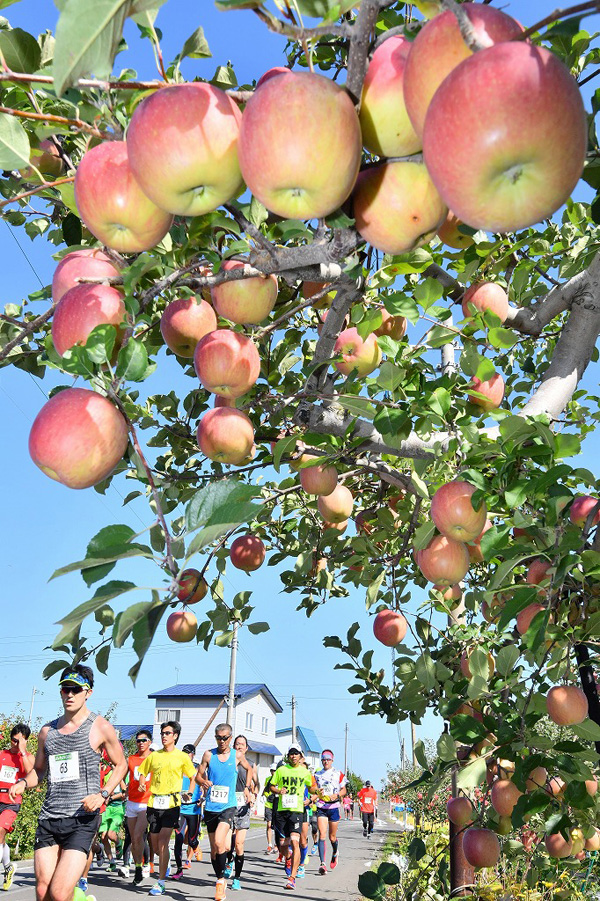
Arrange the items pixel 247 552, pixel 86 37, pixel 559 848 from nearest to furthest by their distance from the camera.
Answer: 1. pixel 86 37
2. pixel 559 848
3. pixel 247 552

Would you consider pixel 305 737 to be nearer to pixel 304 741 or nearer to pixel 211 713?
pixel 304 741

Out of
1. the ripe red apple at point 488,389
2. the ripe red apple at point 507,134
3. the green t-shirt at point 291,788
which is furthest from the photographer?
the green t-shirt at point 291,788

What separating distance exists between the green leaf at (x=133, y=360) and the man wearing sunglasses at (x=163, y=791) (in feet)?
25.1

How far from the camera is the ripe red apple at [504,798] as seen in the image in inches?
133

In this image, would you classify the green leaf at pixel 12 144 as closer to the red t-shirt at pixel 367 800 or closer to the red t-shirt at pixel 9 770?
the red t-shirt at pixel 9 770

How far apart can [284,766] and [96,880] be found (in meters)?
2.84

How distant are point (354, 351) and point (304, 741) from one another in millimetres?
66168

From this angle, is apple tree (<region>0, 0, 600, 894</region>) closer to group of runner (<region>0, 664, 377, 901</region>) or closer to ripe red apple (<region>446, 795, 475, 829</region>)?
ripe red apple (<region>446, 795, 475, 829</region>)

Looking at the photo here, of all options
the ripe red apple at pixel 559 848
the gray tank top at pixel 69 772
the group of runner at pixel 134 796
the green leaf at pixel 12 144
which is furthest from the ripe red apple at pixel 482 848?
the green leaf at pixel 12 144

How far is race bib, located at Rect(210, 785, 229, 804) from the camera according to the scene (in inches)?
324

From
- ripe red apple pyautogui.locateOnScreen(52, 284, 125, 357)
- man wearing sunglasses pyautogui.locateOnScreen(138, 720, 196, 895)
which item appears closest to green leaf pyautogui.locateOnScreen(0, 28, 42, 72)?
ripe red apple pyautogui.locateOnScreen(52, 284, 125, 357)

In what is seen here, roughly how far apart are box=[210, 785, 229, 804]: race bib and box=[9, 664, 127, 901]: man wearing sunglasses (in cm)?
346

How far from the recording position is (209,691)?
45938 mm

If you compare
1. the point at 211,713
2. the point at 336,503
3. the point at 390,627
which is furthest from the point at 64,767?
the point at 211,713
